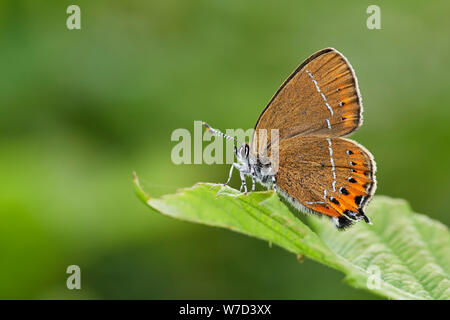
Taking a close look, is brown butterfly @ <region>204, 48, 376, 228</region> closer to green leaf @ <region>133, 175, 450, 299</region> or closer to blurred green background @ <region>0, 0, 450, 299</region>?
green leaf @ <region>133, 175, 450, 299</region>

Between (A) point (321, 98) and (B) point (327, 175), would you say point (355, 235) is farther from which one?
(A) point (321, 98)

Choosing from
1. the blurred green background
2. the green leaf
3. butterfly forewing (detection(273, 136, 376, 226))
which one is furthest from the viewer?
the blurred green background

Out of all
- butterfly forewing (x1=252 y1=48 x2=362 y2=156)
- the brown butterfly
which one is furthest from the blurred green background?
butterfly forewing (x1=252 y1=48 x2=362 y2=156)

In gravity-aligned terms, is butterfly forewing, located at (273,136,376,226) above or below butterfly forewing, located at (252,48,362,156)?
below

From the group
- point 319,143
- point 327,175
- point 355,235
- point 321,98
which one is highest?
point 321,98

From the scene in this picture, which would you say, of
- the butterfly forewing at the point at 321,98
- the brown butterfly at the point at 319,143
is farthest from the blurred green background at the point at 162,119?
the butterfly forewing at the point at 321,98

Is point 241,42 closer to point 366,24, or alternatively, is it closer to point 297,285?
point 366,24

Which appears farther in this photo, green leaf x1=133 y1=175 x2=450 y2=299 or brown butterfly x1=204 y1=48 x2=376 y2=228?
brown butterfly x1=204 y1=48 x2=376 y2=228

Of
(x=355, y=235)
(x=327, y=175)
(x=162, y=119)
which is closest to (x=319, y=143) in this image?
(x=327, y=175)
